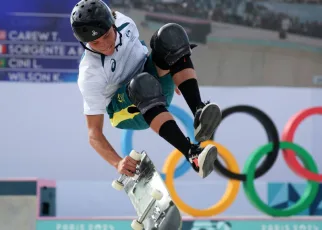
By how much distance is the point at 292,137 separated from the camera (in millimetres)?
7707

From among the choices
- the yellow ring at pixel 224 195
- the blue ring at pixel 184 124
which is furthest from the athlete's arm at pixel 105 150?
the blue ring at pixel 184 124

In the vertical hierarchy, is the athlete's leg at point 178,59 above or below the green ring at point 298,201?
above

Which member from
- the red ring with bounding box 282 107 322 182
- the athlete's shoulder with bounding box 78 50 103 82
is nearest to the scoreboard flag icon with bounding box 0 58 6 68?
the red ring with bounding box 282 107 322 182

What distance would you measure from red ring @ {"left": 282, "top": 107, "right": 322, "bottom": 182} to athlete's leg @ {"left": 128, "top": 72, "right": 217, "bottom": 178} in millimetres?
2915

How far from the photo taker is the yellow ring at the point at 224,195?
23.6 feet

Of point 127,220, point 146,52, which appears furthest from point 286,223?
point 146,52

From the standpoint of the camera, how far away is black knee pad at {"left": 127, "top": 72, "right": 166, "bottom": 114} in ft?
15.7

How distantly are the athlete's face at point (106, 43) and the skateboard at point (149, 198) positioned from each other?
541mm

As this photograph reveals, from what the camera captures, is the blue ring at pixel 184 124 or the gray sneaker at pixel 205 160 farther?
the blue ring at pixel 184 124

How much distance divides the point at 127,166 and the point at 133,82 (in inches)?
16.8

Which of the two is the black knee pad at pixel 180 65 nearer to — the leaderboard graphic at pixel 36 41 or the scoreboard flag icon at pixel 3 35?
the leaderboard graphic at pixel 36 41

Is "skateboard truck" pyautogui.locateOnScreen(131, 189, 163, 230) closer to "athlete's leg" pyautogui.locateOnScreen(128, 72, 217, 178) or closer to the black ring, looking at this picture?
"athlete's leg" pyautogui.locateOnScreen(128, 72, 217, 178)

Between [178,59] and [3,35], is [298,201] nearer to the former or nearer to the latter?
[3,35]

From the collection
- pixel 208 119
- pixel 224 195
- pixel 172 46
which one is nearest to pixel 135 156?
pixel 208 119
